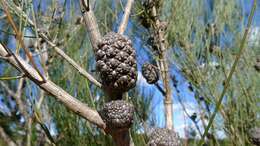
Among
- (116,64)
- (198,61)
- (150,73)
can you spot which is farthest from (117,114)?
(198,61)

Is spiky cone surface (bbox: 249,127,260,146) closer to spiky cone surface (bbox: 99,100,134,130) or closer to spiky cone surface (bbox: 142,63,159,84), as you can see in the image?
spiky cone surface (bbox: 142,63,159,84)

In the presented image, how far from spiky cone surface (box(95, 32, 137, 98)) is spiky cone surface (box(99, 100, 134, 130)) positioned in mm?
23

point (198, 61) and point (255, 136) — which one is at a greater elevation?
point (198, 61)

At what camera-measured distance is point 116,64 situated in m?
0.51

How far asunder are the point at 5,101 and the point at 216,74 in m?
1.21

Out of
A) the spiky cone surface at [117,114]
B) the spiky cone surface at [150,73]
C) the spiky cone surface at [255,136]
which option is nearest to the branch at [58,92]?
the spiky cone surface at [117,114]

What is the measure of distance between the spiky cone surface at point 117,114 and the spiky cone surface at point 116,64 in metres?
0.02

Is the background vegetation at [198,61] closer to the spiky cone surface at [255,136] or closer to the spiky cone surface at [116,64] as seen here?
the spiky cone surface at [255,136]

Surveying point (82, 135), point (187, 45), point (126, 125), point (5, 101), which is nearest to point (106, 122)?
point (126, 125)

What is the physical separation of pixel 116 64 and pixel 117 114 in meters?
0.07

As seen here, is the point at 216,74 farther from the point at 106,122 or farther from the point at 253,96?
the point at 106,122

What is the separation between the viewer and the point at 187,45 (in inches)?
55.6

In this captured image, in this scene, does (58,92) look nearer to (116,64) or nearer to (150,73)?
(116,64)

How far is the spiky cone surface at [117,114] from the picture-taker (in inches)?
19.0
